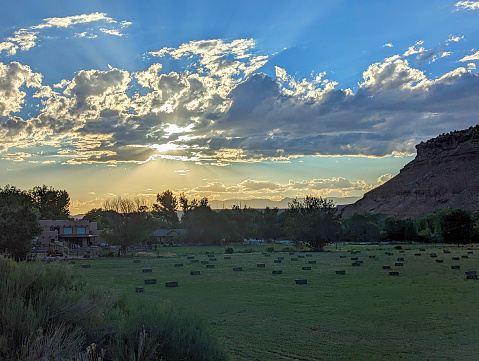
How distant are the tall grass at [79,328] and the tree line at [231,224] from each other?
1256 inches

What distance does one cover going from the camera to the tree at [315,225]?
61844 mm

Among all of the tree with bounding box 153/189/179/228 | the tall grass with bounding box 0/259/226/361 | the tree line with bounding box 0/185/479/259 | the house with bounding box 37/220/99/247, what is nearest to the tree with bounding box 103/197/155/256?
the tree line with bounding box 0/185/479/259

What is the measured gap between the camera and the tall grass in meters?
6.33

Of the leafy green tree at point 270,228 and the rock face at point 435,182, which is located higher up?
the rock face at point 435,182

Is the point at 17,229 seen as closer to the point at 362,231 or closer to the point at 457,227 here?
the point at 457,227

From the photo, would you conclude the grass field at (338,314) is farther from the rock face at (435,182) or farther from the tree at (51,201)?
the rock face at (435,182)

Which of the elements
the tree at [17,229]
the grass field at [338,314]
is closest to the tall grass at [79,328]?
the grass field at [338,314]

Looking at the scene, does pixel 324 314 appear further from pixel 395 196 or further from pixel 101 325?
pixel 395 196

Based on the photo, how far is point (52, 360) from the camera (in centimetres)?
604

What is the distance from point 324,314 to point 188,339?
28.5 ft

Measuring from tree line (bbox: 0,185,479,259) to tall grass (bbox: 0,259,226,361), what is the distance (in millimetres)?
31913

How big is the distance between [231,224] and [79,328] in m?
89.5

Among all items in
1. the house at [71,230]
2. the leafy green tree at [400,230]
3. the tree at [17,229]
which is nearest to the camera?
the tree at [17,229]

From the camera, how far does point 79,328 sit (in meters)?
6.88
